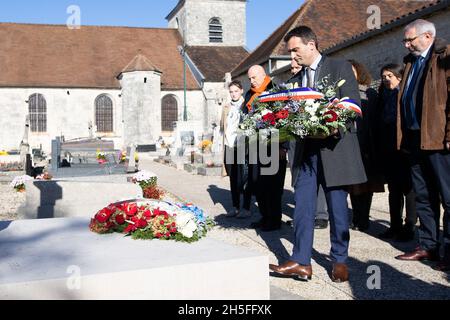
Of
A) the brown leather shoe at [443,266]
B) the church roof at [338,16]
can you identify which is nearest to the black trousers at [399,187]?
the brown leather shoe at [443,266]

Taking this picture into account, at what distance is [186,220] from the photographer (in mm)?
3912

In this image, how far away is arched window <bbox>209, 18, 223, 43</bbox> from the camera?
44.5 m

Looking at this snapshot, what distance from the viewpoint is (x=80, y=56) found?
130ft

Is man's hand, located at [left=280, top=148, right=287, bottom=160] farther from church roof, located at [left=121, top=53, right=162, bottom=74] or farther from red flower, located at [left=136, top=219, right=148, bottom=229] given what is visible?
church roof, located at [left=121, top=53, right=162, bottom=74]

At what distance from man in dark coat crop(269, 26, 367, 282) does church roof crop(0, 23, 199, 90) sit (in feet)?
111

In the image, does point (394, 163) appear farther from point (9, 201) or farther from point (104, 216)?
point (9, 201)

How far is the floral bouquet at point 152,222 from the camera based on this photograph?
3.91 metres

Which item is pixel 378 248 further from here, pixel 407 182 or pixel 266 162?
pixel 266 162

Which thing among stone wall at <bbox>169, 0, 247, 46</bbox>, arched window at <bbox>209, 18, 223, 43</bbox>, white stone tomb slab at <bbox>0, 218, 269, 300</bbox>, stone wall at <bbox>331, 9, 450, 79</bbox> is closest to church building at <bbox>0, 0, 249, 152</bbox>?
stone wall at <bbox>169, 0, 247, 46</bbox>

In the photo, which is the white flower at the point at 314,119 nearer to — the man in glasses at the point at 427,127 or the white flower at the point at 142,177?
the man in glasses at the point at 427,127

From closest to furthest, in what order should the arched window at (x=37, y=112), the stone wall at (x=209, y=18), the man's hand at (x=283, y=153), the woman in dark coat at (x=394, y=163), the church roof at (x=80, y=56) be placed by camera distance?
1. the woman in dark coat at (x=394, y=163)
2. the man's hand at (x=283, y=153)
3. the church roof at (x=80, y=56)
4. the arched window at (x=37, y=112)
5. the stone wall at (x=209, y=18)

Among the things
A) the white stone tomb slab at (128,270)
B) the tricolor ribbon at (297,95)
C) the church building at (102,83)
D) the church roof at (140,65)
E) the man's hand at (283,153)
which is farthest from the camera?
the church building at (102,83)

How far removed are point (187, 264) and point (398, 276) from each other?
1.97 metres

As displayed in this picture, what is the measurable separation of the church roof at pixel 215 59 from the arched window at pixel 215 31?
1250 mm
